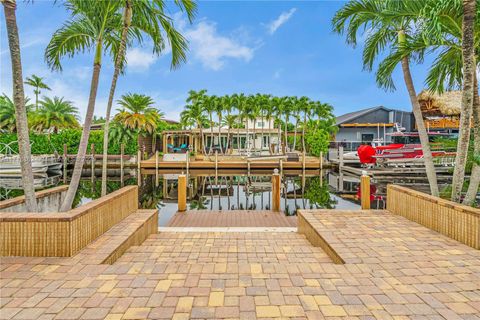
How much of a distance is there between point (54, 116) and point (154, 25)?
2730cm

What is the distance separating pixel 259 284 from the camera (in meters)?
2.74

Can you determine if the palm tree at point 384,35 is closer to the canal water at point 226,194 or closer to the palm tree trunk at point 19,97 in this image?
the canal water at point 226,194

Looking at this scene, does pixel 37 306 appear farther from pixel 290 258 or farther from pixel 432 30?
pixel 432 30

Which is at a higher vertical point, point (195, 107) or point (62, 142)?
point (195, 107)

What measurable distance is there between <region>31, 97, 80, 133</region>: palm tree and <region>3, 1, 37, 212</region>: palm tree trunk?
2731 centimetres

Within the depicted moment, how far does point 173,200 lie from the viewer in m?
12.0

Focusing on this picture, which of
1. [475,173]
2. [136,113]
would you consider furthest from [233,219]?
[136,113]

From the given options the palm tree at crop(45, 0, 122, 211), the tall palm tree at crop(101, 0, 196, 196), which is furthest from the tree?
the palm tree at crop(45, 0, 122, 211)

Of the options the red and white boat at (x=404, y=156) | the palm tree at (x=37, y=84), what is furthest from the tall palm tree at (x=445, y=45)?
the palm tree at (x=37, y=84)

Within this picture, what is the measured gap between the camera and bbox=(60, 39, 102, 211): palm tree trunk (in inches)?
175

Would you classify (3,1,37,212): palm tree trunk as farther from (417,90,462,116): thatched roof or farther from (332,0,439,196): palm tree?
(417,90,462,116): thatched roof

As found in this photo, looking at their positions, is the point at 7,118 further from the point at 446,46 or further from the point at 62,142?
the point at 446,46

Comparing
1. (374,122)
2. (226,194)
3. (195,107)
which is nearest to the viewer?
(226,194)

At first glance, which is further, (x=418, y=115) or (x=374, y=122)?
(x=374, y=122)
